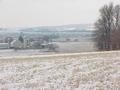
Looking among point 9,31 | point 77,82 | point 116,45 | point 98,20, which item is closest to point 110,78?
point 77,82

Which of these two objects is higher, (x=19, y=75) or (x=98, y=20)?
(x=98, y=20)

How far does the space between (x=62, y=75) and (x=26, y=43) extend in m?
21.8

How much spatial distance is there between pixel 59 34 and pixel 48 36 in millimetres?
1907

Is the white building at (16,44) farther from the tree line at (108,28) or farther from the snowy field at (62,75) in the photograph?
the snowy field at (62,75)

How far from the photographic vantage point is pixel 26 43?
32.2m

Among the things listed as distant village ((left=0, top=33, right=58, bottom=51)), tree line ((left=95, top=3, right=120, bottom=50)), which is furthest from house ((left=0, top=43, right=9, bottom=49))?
tree line ((left=95, top=3, right=120, bottom=50))

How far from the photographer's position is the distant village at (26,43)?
31.4m

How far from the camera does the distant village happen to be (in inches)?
1235

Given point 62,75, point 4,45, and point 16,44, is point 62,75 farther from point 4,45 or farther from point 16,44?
point 4,45

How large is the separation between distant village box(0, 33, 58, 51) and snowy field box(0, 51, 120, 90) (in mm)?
17932

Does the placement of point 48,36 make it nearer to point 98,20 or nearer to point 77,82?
point 98,20

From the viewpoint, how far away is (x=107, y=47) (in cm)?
4334

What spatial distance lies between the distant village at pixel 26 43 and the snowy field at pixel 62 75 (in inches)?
706

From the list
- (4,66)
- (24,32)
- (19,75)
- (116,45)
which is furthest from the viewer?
(116,45)
